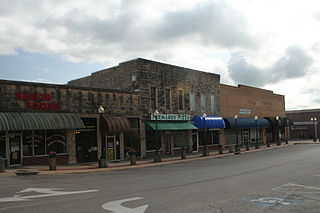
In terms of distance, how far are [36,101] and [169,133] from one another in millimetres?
14008

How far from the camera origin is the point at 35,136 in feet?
70.0

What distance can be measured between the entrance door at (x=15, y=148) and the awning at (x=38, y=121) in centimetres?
129

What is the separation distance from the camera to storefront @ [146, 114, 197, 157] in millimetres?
29188

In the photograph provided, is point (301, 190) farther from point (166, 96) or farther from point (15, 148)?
point (166, 96)

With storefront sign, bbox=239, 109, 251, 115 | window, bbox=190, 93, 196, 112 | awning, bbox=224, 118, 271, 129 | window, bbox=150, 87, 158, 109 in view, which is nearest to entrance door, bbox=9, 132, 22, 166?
window, bbox=150, 87, 158, 109

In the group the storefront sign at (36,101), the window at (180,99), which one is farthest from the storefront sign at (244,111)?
the storefront sign at (36,101)

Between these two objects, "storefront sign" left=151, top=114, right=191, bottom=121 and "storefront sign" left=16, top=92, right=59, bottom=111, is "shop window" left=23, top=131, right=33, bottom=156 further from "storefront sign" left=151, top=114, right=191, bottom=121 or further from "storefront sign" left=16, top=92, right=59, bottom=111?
"storefront sign" left=151, top=114, right=191, bottom=121

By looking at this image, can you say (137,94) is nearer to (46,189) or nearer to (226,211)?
(46,189)

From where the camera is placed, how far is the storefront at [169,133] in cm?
2919

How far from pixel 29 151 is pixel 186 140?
56.2 ft

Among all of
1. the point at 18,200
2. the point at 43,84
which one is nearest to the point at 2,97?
the point at 43,84

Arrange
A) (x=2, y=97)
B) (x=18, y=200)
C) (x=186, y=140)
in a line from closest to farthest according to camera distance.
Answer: (x=18, y=200) < (x=2, y=97) < (x=186, y=140)

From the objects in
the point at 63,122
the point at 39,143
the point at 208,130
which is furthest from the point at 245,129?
the point at 39,143

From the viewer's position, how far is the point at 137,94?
28.1m
